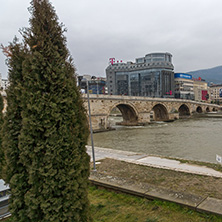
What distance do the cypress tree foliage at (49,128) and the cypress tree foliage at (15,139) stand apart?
0.13 m

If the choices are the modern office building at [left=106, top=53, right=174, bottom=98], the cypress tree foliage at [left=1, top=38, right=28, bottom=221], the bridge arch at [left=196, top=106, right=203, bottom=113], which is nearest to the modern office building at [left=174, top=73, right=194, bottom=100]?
the modern office building at [left=106, top=53, right=174, bottom=98]

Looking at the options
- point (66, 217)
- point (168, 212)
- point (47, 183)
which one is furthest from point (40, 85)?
point (168, 212)

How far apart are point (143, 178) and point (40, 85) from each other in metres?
4.44

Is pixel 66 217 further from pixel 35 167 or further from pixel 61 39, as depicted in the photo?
pixel 61 39

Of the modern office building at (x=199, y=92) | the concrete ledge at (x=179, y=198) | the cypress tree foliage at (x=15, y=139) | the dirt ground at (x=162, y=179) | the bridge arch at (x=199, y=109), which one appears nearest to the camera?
the cypress tree foliage at (x=15, y=139)

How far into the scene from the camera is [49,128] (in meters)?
2.84

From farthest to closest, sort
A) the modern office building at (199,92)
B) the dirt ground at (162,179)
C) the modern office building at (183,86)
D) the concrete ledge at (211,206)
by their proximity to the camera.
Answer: the modern office building at (199,92)
the modern office building at (183,86)
the dirt ground at (162,179)
the concrete ledge at (211,206)

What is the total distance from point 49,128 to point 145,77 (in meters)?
73.8

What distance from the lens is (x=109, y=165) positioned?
26.0 feet

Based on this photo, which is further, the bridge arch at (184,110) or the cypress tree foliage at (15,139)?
the bridge arch at (184,110)

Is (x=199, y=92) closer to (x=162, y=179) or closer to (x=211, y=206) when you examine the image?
(x=162, y=179)

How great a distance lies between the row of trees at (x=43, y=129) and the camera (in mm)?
2814

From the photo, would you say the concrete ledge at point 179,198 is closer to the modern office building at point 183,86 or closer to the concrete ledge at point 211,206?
the concrete ledge at point 211,206

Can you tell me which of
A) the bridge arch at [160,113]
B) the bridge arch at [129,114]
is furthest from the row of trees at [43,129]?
the bridge arch at [160,113]
